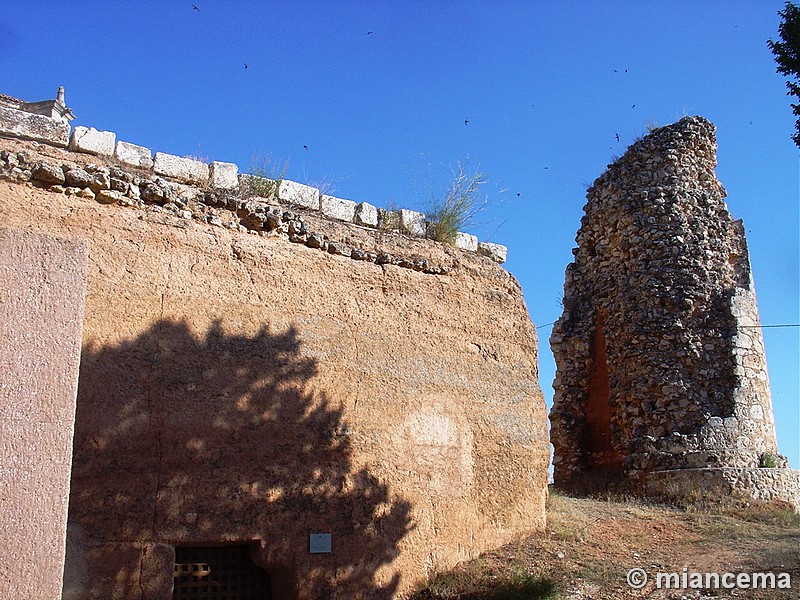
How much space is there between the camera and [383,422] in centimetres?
650

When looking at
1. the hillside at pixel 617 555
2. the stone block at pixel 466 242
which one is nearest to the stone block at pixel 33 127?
the stone block at pixel 466 242

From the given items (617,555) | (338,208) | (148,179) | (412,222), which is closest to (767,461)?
(617,555)

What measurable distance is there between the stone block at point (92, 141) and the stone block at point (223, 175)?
0.81 metres

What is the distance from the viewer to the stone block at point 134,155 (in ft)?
19.9

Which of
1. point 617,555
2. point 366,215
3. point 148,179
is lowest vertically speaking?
→ point 617,555

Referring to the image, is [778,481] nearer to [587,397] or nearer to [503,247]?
[587,397]

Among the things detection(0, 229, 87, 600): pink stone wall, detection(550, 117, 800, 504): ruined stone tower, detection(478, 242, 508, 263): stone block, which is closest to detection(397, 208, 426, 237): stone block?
detection(478, 242, 508, 263): stone block

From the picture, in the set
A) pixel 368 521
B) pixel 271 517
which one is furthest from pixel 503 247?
pixel 271 517

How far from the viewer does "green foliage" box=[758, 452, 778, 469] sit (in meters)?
11.7

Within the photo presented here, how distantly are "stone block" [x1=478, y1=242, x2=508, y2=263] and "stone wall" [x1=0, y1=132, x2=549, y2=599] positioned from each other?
52 cm

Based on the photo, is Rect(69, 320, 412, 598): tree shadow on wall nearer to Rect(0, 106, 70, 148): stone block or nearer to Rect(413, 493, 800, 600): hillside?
Rect(413, 493, 800, 600): hillside

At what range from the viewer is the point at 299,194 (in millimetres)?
7004

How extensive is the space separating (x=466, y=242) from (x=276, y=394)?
2.95m

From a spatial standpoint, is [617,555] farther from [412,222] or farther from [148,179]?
[148,179]
